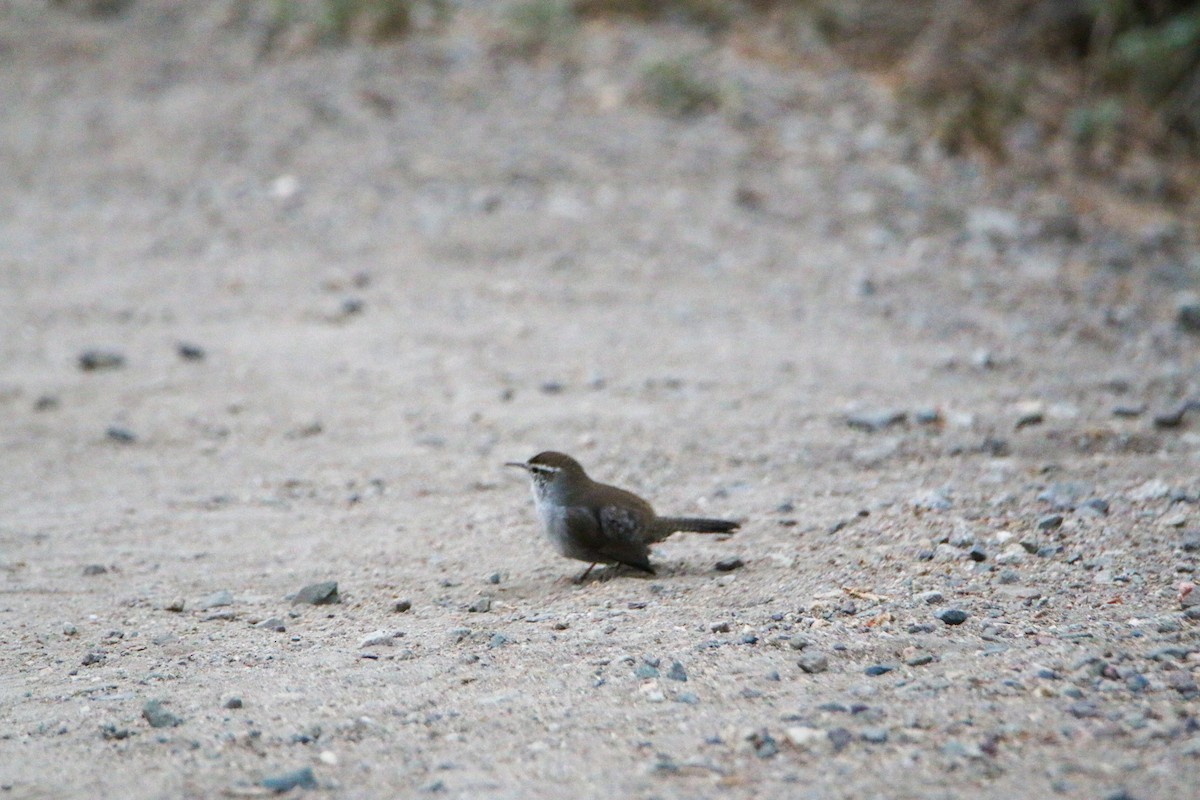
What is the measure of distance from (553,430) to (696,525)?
1.83m

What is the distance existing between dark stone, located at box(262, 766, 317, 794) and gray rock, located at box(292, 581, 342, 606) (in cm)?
145

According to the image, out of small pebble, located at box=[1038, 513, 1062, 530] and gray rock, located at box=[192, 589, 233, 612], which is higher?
small pebble, located at box=[1038, 513, 1062, 530]

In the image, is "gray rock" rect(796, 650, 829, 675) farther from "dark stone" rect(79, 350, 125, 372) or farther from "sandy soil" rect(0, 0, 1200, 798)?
"dark stone" rect(79, 350, 125, 372)

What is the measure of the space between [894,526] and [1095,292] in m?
4.16

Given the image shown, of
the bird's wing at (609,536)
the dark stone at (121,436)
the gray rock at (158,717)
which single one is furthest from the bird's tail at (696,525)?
the dark stone at (121,436)

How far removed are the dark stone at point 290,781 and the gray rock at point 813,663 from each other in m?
1.42

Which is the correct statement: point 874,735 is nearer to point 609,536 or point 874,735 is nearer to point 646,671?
point 646,671

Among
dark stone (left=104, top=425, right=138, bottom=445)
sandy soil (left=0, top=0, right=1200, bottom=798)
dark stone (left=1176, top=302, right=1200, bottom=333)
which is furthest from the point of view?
dark stone (left=1176, top=302, right=1200, bottom=333)

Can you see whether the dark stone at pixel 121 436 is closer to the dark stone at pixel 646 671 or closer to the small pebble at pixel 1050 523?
the dark stone at pixel 646 671

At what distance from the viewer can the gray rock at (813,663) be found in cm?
422

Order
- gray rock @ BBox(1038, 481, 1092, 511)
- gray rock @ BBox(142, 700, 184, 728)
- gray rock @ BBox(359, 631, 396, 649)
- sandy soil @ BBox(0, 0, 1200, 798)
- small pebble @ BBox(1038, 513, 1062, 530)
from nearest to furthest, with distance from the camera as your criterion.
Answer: sandy soil @ BBox(0, 0, 1200, 798)
gray rock @ BBox(142, 700, 184, 728)
gray rock @ BBox(359, 631, 396, 649)
small pebble @ BBox(1038, 513, 1062, 530)
gray rock @ BBox(1038, 481, 1092, 511)

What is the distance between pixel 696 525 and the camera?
531cm

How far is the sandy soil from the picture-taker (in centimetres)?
393

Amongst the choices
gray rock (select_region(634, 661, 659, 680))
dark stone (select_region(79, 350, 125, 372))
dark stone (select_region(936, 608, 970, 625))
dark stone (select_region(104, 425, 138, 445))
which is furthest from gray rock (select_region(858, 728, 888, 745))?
dark stone (select_region(79, 350, 125, 372))
